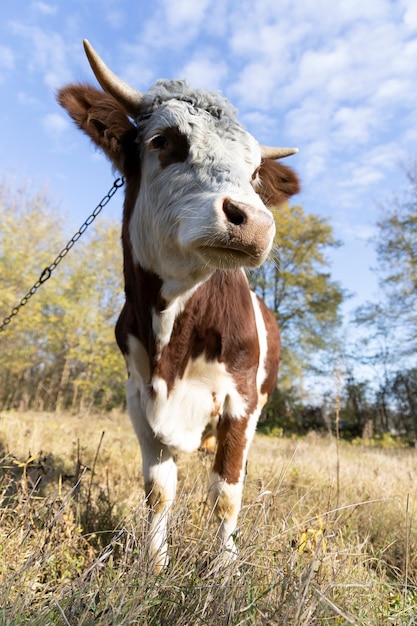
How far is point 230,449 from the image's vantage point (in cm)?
318

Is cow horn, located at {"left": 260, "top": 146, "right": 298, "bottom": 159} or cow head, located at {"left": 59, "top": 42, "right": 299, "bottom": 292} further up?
cow horn, located at {"left": 260, "top": 146, "right": 298, "bottom": 159}

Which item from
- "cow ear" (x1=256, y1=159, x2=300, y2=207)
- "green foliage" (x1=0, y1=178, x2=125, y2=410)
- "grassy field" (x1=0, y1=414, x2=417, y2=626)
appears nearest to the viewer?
"grassy field" (x1=0, y1=414, x2=417, y2=626)

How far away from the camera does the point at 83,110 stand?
9.98 feet

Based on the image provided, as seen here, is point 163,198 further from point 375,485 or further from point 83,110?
point 375,485

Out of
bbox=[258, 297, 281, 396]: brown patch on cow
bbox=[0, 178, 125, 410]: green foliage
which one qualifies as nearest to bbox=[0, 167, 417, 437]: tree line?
bbox=[0, 178, 125, 410]: green foliage

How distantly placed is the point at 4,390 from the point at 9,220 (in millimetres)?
7532

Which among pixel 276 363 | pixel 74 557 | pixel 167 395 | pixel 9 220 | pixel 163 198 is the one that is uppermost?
pixel 9 220

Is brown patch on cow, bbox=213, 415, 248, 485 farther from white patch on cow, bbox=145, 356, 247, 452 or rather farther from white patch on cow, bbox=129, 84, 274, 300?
white patch on cow, bbox=129, 84, 274, 300

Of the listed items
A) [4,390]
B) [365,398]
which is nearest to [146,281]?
[4,390]

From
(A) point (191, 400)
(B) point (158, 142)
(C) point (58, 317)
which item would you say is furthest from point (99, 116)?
(C) point (58, 317)

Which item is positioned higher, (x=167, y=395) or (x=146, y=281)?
(x=146, y=281)

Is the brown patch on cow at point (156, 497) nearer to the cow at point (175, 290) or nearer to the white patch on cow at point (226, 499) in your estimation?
the cow at point (175, 290)

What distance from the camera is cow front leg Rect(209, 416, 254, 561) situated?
3104 millimetres

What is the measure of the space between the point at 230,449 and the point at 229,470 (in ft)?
0.45
